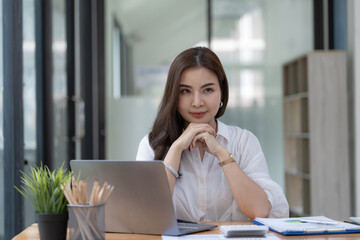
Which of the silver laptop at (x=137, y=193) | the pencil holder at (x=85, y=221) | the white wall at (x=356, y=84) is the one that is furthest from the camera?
the white wall at (x=356, y=84)

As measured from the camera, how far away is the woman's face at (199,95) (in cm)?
193

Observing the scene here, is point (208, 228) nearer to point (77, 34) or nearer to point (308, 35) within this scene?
point (77, 34)

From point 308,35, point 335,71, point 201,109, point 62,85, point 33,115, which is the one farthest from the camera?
point 308,35

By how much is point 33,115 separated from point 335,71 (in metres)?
2.84

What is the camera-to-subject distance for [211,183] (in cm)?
195

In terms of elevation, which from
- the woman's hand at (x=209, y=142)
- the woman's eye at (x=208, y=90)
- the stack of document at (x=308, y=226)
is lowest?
the stack of document at (x=308, y=226)

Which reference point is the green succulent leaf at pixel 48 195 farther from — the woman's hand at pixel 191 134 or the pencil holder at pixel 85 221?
the woman's hand at pixel 191 134

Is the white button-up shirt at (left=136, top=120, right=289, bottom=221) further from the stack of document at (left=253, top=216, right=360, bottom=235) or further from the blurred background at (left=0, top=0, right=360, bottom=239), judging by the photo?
the blurred background at (left=0, top=0, right=360, bottom=239)

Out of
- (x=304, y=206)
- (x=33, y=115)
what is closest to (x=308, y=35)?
(x=304, y=206)

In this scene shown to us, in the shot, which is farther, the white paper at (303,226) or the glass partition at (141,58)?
the glass partition at (141,58)

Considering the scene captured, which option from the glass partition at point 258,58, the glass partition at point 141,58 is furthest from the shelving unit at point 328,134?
the glass partition at point 141,58

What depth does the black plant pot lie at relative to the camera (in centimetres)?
122

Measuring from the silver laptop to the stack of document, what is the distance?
26 cm

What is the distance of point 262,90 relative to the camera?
5.33m
